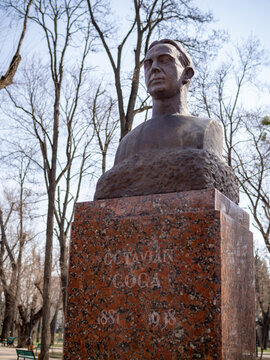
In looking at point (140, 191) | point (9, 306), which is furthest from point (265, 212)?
point (9, 306)

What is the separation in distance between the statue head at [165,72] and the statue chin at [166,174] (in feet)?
2.42

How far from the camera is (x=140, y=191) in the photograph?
346 cm

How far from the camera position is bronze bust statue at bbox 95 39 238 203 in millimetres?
3324

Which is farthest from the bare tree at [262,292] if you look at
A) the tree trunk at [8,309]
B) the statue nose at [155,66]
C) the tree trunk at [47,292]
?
the statue nose at [155,66]

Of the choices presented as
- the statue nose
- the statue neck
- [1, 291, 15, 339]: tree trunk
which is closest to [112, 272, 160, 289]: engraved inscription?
the statue neck

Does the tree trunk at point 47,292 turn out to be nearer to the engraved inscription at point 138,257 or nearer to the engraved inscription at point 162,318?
the engraved inscription at point 138,257

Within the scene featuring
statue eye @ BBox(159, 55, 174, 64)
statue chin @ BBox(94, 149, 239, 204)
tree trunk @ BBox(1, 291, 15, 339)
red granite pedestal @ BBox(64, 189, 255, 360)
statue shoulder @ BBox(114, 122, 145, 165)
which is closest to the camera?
red granite pedestal @ BBox(64, 189, 255, 360)

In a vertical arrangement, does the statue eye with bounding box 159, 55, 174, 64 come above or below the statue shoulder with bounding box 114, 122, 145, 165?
above

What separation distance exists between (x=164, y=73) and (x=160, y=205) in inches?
58.0

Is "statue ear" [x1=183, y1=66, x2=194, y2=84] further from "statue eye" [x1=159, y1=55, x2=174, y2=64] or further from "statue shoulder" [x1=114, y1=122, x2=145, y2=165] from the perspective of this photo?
"statue shoulder" [x1=114, y1=122, x2=145, y2=165]

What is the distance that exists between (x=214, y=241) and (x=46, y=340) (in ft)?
37.2

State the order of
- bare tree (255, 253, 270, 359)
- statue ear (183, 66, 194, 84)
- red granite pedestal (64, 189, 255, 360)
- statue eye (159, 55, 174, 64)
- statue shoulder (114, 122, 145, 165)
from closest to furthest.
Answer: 1. red granite pedestal (64, 189, 255, 360)
2. statue shoulder (114, 122, 145, 165)
3. statue eye (159, 55, 174, 64)
4. statue ear (183, 66, 194, 84)
5. bare tree (255, 253, 270, 359)

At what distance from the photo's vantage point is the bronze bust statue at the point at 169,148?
332cm

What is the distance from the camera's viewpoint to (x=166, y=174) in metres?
3.38
